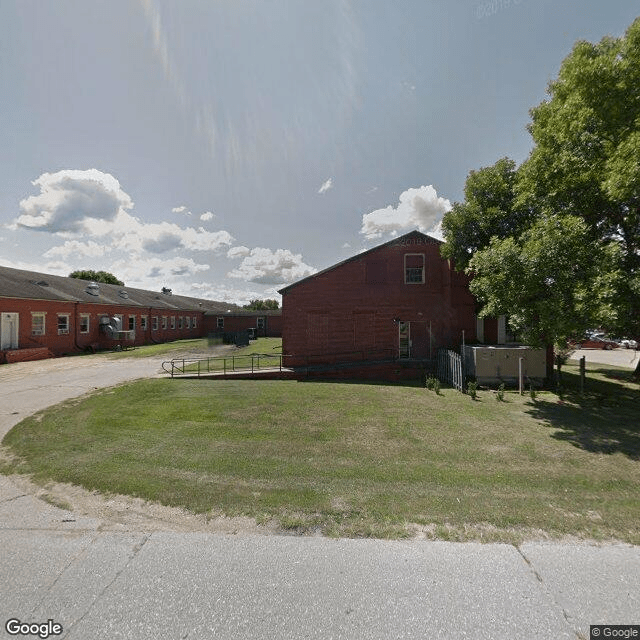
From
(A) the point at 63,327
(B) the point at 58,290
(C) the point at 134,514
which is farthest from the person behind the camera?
(B) the point at 58,290

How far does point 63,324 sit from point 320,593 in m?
29.0

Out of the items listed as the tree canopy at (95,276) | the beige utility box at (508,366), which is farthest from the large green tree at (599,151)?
the tree canopy at (95,276)

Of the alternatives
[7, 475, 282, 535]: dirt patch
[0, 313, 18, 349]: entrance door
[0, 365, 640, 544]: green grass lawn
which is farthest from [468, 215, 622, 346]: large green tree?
[0, 313, 18, 349]: entrance door

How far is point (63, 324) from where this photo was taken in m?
23.4

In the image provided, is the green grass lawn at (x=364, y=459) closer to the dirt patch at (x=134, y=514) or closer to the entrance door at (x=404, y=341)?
the dirt patch at (x=134, y=514)

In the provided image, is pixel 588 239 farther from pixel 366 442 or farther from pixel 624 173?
pixel 366 442

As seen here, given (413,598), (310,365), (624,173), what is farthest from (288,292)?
(413,598)

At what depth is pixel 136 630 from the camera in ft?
8.34

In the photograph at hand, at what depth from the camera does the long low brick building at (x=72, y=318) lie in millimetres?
20094

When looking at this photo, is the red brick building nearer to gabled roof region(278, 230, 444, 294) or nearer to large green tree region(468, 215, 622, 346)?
gabled roof region(278, 230, 444, 294)

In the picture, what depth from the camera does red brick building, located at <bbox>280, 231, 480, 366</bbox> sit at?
16438mm

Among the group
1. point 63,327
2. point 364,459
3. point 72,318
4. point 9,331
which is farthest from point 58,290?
point 364,459

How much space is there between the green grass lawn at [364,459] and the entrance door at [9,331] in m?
15.8

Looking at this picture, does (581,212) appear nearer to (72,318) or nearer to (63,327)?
(63,327)
